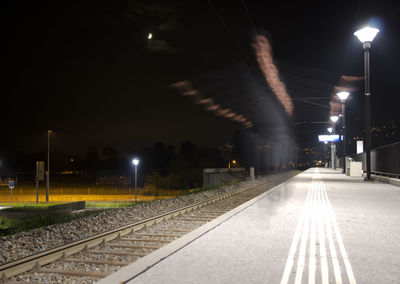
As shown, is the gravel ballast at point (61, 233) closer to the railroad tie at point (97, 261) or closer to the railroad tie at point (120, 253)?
the railroad tie at point (97, 261)

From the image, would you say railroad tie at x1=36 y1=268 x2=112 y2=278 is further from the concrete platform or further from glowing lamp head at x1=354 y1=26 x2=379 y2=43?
glowing lamp head at x1=354 y1=26 x2=379 y2=43

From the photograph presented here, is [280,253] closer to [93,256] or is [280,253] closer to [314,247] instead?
[314,247]

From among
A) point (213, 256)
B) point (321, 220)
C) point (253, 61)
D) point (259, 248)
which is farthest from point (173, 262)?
point (253, 61)

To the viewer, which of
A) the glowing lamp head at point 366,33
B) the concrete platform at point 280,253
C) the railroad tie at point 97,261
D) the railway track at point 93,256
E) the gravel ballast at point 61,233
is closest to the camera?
the concrete platform at point 280,253

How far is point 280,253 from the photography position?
A: 6.85 metres

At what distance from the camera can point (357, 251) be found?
23.1 feet

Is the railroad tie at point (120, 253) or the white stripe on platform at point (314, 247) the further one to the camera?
the railroad tie at point (120, 253)

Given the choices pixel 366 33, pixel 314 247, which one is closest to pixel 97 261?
pixel 314 247

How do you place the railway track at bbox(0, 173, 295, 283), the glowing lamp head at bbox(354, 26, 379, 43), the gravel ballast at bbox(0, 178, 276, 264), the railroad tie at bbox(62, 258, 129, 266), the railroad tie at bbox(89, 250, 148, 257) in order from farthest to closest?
the glowing lamp head at bbox(354, 26, 379, 43), the gravel ballast at bbox(0, 178, 276, 264), the railroad tie at bbox(89, 250, 148, 257), the railroad tie at bbox(62, 258, 129, 266), the railway track at bbox(0, 173, 295, 283)

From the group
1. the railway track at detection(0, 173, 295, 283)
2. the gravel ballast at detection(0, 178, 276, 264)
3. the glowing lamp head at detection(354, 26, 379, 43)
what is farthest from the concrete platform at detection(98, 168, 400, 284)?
the glowing lamp head at detection(354, 26, 379, 43)

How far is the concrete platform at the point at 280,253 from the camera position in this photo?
544cm

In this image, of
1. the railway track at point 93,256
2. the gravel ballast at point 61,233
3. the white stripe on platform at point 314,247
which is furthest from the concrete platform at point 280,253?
the gravel ballast at point 61,233

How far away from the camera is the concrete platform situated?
5438 millimetres

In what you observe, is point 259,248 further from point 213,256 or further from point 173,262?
point 173,262
